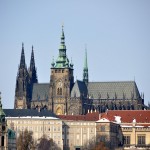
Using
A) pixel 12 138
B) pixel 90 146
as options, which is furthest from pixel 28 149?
pixel 90 146

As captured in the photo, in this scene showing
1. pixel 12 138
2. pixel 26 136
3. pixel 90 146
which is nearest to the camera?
pixel 12 138

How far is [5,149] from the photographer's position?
137 m

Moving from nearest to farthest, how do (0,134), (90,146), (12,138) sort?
(0,134)
(12,138)
(90,146)

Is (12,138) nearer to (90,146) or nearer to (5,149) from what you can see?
(5,149)

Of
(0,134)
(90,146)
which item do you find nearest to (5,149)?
(0,134)

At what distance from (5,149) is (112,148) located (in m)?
62.4

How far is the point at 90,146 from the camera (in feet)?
643

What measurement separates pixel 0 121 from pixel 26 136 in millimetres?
39412

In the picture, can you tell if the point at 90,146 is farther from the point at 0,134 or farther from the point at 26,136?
the point at 0,134

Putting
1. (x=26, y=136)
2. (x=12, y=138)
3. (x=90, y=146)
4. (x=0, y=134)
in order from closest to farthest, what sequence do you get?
(x=0, y=134)
(x=12, y=138)
(x=26, y=136)
(x=90, y=146)

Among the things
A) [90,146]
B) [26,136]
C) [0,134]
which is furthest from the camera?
[90,146]

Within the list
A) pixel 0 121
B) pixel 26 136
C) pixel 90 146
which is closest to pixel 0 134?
pixel 0 121

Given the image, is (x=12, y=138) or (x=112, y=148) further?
(x=112, y=148)

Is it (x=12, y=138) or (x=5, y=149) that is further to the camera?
(x=12, y=138)
